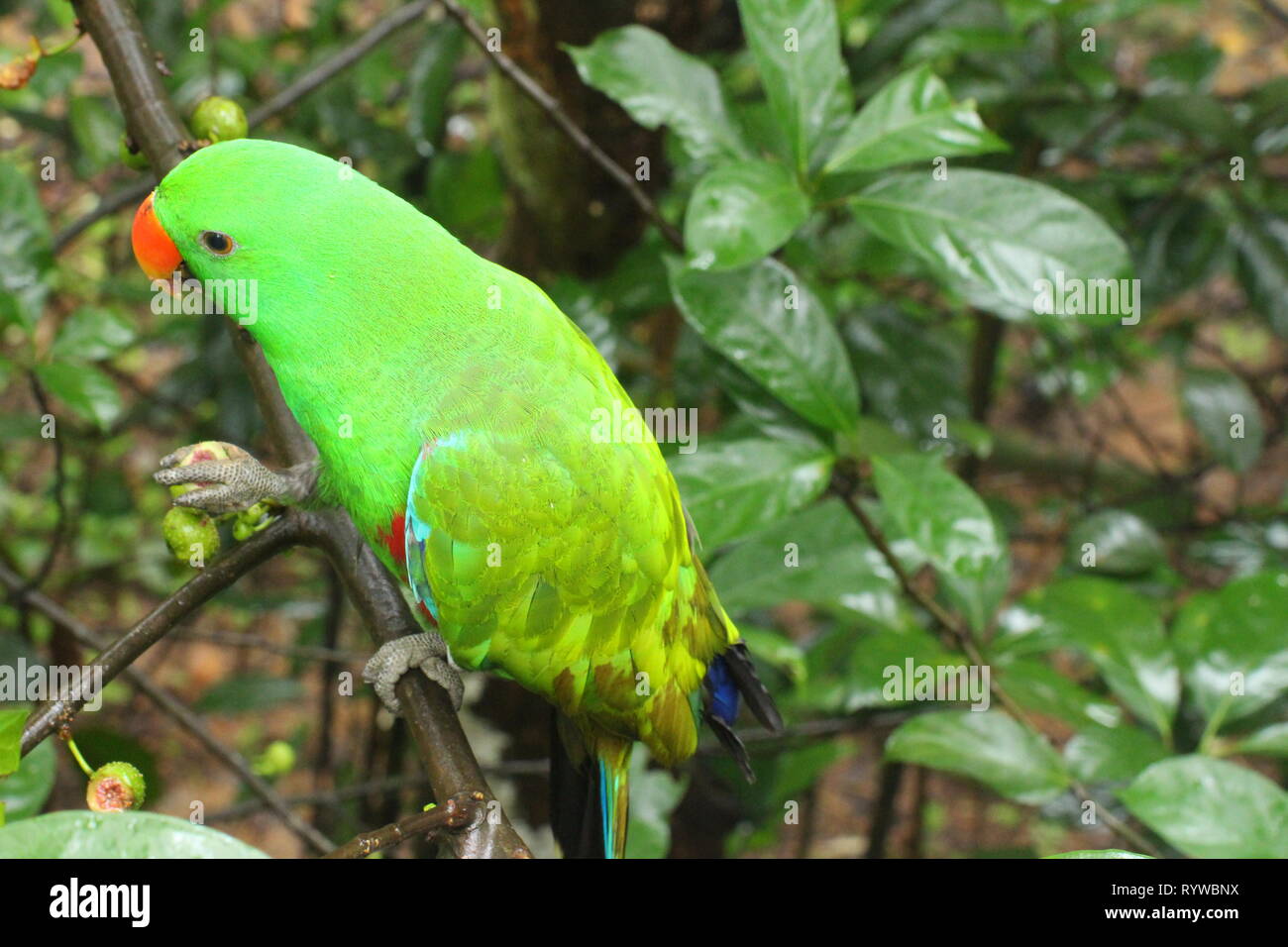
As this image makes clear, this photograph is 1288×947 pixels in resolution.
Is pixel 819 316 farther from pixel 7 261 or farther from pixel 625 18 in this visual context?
pixel 7 261

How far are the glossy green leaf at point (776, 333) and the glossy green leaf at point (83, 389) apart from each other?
0.86 metres

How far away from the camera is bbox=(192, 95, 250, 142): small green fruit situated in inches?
53.9

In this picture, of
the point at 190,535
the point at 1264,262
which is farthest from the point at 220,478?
the point at 1264,262

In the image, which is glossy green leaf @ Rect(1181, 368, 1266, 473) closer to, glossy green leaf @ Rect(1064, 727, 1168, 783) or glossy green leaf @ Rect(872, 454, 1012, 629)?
glossy green leaf @ Rect(1064, 727, 1168, 783)

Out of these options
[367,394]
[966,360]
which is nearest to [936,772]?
[966,360]

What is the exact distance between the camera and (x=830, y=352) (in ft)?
5.28

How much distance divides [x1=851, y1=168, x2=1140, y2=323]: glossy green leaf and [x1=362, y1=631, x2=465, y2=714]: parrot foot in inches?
33.7

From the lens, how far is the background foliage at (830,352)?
1.53 metres

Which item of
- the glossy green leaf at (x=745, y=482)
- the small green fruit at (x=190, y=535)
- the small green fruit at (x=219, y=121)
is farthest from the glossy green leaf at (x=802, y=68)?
the small green fruit at (x=190, y=535)

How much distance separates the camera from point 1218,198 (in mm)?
2584

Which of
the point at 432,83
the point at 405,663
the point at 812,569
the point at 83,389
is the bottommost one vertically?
the point at 405,663

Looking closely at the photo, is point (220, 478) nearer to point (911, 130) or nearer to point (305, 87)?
point (305, 87)

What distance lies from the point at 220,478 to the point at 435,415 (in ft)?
0.78
